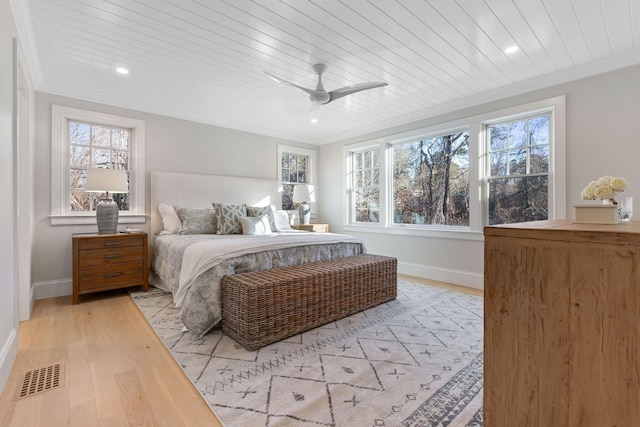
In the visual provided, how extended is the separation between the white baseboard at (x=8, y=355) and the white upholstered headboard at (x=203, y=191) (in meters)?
2.10

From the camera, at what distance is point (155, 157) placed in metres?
4.07

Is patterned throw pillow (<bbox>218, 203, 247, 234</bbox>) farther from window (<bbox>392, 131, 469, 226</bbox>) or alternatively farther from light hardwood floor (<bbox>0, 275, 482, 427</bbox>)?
window (<bbox>392, 131, 469, 226</bbox>)

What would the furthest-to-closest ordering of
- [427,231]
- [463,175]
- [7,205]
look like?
[427,231]
[463,175]
[7,205]

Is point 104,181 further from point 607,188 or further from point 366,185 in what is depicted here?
point 607,188

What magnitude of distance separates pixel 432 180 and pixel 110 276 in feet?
14.0

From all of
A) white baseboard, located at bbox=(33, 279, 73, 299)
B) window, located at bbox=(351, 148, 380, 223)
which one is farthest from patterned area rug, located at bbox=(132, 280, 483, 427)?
window, located at bbox=(351, 148, 380, 223)

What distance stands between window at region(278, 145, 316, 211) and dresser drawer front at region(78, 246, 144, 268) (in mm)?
2560

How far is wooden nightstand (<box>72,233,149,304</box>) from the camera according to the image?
3.11m

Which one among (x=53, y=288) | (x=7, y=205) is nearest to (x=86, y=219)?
(x=53, y=288)

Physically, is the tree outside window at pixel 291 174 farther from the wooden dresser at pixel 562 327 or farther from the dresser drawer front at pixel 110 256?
the wooden dresser at pixel 562 327

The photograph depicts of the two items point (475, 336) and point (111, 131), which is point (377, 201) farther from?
point (111, 131)

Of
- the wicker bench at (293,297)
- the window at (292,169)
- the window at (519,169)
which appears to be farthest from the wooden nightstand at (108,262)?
Answer: the window at (519,169)

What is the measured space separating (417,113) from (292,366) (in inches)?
148

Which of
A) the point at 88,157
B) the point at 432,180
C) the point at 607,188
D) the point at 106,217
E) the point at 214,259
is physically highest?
the point at 88,157
